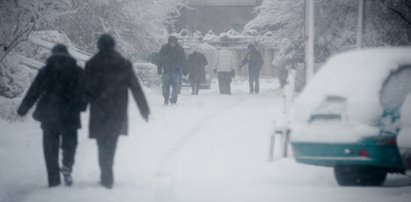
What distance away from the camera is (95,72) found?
8.88 metres

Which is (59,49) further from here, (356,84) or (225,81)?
(225,81)

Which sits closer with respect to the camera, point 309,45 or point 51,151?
point 51,151

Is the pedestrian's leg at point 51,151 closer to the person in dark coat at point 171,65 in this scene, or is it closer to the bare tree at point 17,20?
the bare tree at point 17,20

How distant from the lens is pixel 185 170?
34.2 ft

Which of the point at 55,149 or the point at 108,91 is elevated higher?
the point at 108,91

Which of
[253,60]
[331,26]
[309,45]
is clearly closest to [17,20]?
[309,45]

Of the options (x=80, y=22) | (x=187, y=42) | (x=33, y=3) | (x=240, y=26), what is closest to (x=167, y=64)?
(x=33, y=3)

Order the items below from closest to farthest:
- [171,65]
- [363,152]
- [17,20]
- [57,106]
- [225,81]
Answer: [363,152] → [57,106] → [17,20] → [171,65] → [225,81]

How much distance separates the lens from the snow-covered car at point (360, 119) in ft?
27.2

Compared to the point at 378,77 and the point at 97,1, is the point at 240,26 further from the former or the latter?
the point at 378,77

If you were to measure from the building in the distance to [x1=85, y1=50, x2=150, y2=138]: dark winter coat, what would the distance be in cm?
4342

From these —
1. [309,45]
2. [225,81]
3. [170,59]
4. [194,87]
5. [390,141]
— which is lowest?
[194,87]

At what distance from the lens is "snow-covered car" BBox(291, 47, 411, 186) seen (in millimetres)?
8297

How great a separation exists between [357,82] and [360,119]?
55 cm
